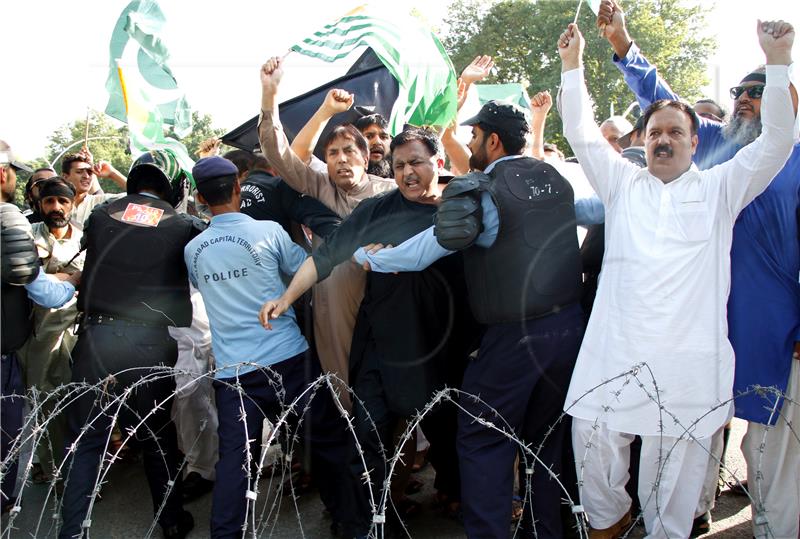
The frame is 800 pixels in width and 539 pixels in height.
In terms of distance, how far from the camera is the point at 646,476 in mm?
3141

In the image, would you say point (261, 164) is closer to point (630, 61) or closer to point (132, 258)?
point (132, 258)

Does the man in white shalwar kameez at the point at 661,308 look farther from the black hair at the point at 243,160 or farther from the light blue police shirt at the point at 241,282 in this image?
the black hair at the point at 243,160

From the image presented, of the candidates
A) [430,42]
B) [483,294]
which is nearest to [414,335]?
[483,294]

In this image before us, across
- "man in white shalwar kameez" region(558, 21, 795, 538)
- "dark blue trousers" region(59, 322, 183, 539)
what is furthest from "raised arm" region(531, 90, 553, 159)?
"dark blue trousers" region(59, 322, 183, 539)

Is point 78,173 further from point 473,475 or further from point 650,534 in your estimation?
point 650,534

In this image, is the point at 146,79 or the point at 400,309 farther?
the point at 146,79

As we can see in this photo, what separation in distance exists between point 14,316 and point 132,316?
697mm

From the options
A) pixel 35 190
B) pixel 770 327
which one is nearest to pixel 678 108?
pixel 770 327

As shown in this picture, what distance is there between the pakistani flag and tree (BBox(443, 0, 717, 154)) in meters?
18.2

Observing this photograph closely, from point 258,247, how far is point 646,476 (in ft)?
6.76

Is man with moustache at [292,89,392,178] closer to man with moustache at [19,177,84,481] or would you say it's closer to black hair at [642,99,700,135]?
man with moustache at [19,177,84,481]

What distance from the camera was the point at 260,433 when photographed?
3754 mm

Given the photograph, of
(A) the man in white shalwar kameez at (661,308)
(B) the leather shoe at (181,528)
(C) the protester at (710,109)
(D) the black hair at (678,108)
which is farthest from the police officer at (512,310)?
(C) the protester at (710,109)

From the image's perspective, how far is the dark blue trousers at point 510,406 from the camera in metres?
3.17
